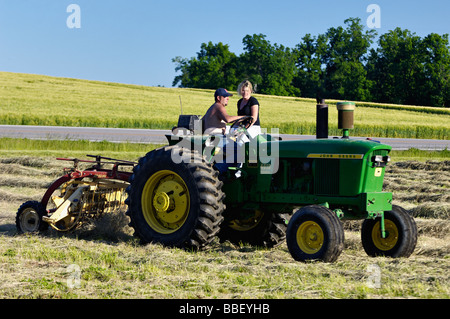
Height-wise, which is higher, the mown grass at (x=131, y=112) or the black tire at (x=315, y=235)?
the mown grass at (x=131, y=112)

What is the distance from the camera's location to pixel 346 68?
214 ft

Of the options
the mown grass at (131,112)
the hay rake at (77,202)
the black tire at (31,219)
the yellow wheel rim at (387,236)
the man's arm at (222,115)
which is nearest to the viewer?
the yellow wheel rim at (387,236)

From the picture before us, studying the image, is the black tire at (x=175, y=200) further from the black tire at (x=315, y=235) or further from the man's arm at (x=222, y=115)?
the black tire at (x=315, y=235)

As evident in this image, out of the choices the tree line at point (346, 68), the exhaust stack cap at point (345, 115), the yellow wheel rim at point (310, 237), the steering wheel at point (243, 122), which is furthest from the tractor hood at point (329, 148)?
the tree line at point (346, 68)

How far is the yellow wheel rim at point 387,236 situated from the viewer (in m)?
6.58

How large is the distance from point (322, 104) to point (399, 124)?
101 ft

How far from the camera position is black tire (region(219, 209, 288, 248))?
7523mm

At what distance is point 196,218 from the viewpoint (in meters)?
6.68

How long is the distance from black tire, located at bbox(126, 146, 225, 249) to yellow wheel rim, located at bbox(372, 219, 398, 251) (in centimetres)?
163

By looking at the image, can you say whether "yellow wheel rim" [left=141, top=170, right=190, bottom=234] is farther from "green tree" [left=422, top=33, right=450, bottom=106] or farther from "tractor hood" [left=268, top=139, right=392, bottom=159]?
"green tree" [left=422, top=33, right=450, bottom=106]

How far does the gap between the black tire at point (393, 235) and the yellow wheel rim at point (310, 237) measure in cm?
84

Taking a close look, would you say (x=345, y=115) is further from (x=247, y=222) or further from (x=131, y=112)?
(x=131, y=112)

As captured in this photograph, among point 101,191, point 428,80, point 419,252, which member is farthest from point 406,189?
point 428,80

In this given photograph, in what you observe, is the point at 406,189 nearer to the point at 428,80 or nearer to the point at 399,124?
the point at 399,124
